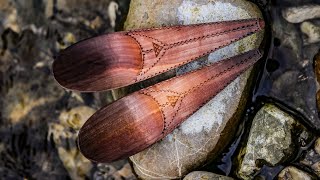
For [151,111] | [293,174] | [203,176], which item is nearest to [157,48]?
[151,111]

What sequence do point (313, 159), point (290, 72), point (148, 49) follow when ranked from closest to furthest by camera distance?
point (148, 49), point (313, 159), point (290, 72)

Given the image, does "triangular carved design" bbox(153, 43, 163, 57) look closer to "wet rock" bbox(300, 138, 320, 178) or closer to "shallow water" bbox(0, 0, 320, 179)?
"shallow water" bbox(0, 0, 320, 179)

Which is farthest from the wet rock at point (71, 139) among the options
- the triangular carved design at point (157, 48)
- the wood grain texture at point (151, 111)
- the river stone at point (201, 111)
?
the triangular carved design at point (157, 48)

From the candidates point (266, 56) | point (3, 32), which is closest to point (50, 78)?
point (3, 32)

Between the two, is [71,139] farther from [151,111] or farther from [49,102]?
[151,111]

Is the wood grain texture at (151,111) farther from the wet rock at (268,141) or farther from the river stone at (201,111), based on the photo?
the wet rock at (268,141)

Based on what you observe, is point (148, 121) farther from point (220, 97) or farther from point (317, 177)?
point (317, 177)
